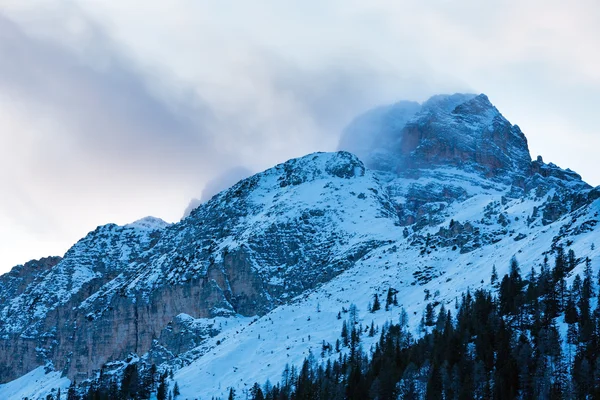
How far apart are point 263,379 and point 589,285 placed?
71.0 metres

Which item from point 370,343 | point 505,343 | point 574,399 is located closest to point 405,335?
point 370,343

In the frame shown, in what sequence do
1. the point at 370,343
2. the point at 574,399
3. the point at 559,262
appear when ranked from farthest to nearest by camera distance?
the point at 370,343
the point at 559,262
the point at 574,399

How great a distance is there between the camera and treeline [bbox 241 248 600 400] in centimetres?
14462

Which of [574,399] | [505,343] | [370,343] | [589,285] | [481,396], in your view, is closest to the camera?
[574,399]

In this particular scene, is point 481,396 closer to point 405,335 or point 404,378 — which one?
point 404,378

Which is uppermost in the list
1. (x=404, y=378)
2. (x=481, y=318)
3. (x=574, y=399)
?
(x=481, y=318)

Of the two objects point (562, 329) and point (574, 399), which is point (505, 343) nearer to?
point (562, 329)

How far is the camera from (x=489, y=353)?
156 meters

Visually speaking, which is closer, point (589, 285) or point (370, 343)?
point (589, 285)

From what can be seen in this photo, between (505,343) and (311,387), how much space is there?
37.9 metres

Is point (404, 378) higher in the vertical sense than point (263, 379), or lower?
lower

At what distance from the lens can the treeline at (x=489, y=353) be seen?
145m

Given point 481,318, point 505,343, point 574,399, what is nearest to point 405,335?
point 481,318

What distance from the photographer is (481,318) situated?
17075cm
